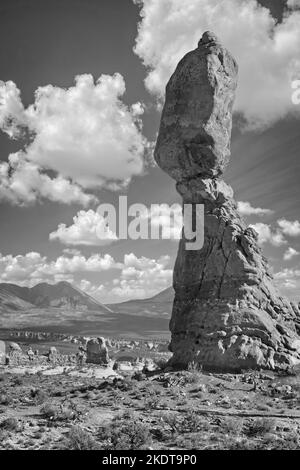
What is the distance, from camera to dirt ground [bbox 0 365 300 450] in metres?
12.8

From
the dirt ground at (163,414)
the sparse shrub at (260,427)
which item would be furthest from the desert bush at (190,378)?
the sparse shrub at (260,427)

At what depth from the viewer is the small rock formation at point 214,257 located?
26.5 meters

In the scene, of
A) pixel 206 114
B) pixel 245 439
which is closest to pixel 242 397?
pixel 245 439

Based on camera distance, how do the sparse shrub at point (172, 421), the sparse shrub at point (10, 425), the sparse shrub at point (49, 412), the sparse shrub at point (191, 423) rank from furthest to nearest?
1. the sparse shrub at point (49, 412)
2. the sparse shrub at point (10, 425)
3. the sparse shrub at point (191, 423)
4. the sparse shrub at point (172, 421)

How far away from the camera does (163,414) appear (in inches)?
654

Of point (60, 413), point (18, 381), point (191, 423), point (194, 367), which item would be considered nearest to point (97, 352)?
point (18, 381)

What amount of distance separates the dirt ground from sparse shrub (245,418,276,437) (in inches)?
1.4

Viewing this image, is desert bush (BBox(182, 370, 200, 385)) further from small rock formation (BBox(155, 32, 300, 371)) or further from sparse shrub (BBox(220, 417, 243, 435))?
sparse shrub (BBox(220, 417, 243, 435))

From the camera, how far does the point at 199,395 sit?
20625mm

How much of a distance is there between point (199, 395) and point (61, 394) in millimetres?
8004

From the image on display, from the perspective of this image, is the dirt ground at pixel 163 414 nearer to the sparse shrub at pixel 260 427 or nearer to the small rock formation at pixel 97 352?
the sparse shrub at pixel 260 427

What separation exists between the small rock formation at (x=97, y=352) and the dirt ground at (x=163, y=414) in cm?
3309

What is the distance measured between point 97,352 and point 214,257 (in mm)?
36998
